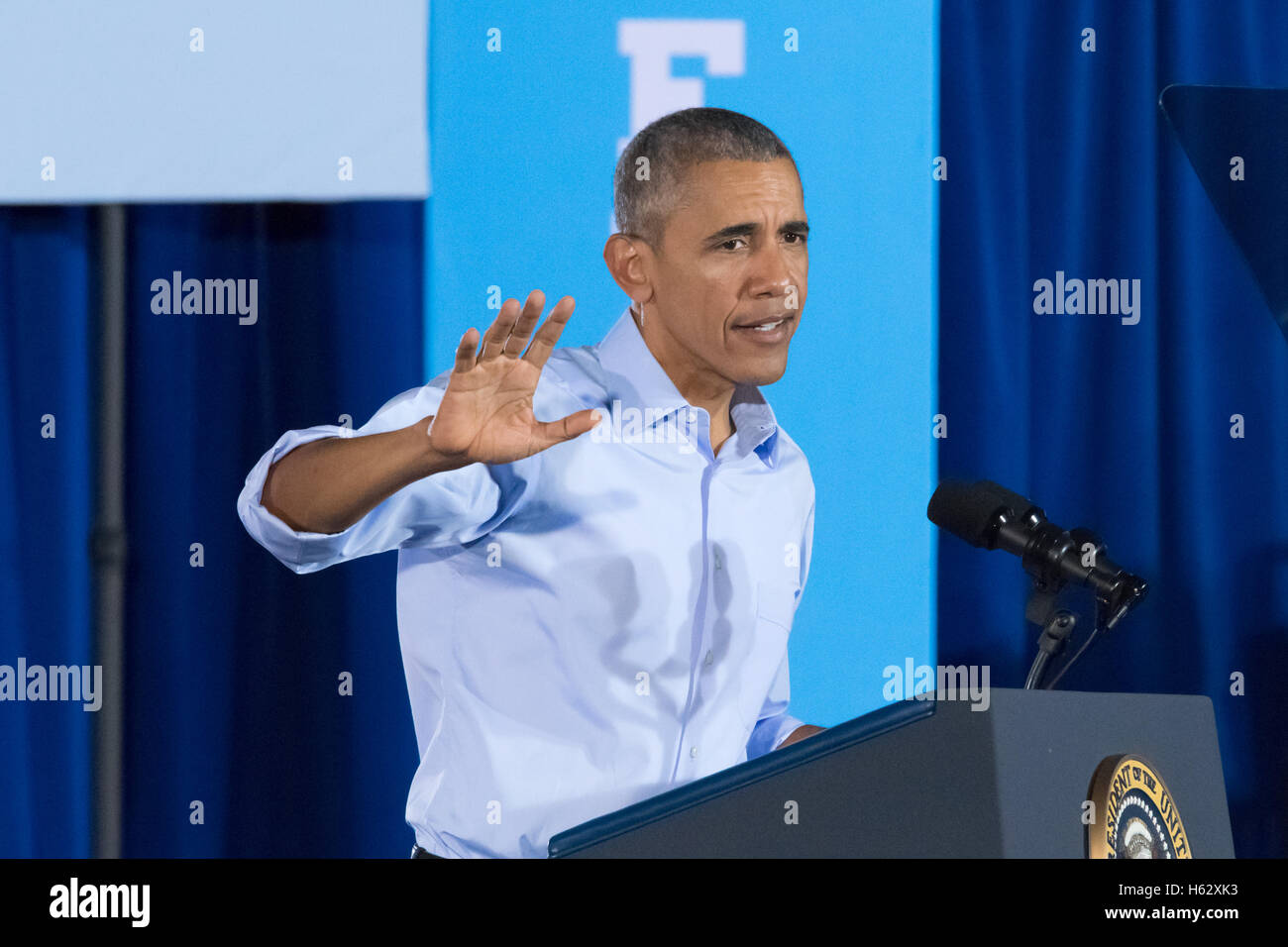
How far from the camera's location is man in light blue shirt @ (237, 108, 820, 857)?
157 centimetres

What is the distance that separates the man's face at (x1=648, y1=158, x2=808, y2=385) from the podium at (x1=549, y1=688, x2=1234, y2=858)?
45.3 inches

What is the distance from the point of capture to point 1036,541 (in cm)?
154

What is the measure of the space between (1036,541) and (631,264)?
33.6 inches

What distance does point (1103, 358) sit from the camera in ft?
7.98

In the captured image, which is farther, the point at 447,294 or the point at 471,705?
the point at 447,294

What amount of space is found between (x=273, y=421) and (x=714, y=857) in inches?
62.1

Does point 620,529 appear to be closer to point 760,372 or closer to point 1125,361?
point 760,372

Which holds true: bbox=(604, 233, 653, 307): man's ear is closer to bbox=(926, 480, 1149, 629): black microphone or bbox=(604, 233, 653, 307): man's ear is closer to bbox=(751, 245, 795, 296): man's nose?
bbox=(751, 245, 795, 296): man's nose

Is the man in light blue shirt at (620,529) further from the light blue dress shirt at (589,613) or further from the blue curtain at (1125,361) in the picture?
the blue curtain at (1125,361)

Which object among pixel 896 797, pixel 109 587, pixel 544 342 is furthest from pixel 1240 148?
pixel 109 587

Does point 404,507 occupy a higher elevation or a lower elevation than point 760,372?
lower

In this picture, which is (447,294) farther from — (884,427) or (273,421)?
(884,427)
